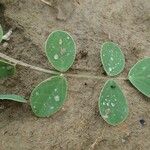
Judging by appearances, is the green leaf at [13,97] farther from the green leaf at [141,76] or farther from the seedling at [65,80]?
the green leaf at [141,76]

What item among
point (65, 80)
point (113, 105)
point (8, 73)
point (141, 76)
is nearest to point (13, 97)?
point (8, 73)

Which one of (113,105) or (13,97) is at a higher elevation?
(113,105)

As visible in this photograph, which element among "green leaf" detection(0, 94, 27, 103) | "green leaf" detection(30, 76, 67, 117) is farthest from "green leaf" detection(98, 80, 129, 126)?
"green leaf" detection(0, 94, 27, 103)

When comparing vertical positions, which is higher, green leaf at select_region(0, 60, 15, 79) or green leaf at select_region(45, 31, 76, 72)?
green leaf at select_region(45, 31, 76, 72)

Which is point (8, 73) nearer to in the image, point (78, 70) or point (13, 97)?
point (13, 97)

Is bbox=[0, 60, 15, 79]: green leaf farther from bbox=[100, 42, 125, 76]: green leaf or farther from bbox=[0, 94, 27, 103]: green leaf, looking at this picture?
bbox=[100, 42, 125, 76]: green leaf

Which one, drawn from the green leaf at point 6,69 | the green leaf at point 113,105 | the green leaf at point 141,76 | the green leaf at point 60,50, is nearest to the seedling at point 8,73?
the green leaf at point 6,69
